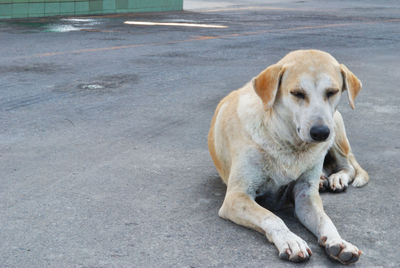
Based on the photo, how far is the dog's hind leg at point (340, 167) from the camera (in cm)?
510

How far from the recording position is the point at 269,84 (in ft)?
14.0

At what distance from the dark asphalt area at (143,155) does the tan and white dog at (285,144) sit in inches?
4.7

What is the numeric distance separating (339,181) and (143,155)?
182cm

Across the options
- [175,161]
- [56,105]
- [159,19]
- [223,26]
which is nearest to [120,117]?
[56,105]

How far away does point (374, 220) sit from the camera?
14.6ft

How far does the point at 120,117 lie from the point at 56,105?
99 centimetres

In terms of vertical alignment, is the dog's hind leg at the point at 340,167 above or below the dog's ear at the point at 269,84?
below

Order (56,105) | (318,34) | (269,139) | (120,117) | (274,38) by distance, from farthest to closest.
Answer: (318,34)
(274,38)
(56,105)
(120,117)
(269,139)

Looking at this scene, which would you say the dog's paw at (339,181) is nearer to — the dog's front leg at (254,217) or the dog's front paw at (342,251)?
the dog's front leg at (254,217)

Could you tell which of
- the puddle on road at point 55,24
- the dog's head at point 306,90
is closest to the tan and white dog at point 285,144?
the dog's head at point 306,90

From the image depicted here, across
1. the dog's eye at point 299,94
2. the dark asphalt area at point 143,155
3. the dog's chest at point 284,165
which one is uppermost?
the dog's eye at point 299,94

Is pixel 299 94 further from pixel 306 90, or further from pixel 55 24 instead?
pixel 55 24

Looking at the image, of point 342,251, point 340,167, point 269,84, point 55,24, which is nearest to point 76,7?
point 55,24

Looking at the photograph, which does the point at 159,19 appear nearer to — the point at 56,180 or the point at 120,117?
the point at 120,117
